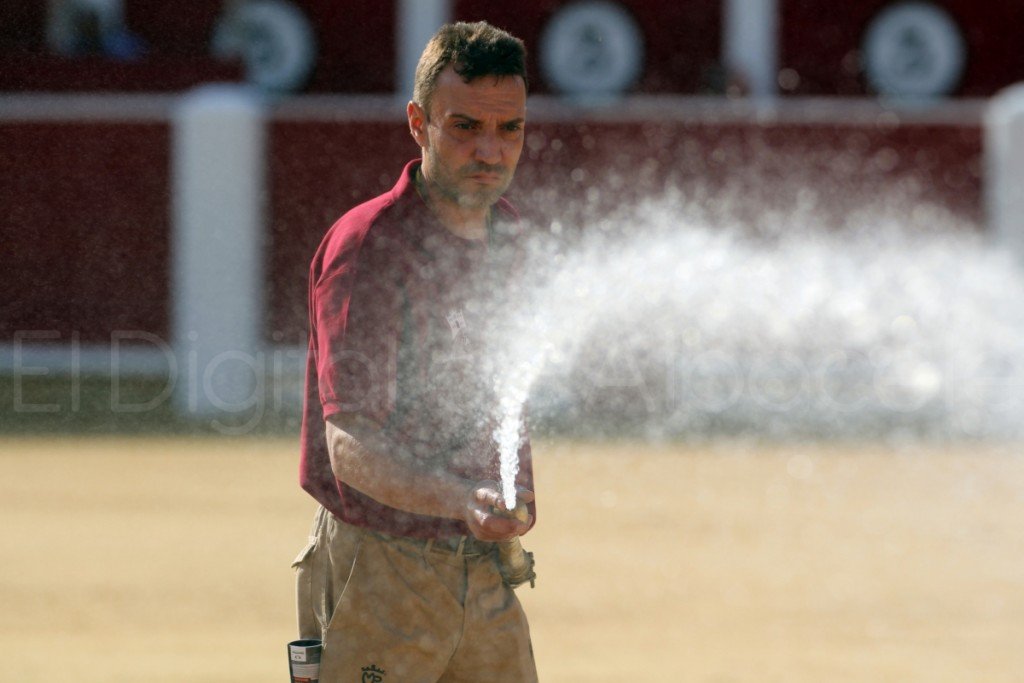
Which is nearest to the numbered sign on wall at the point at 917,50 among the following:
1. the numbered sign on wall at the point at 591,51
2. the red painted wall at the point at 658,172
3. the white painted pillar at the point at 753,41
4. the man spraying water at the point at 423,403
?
the white painted pillar at the point at 753,41

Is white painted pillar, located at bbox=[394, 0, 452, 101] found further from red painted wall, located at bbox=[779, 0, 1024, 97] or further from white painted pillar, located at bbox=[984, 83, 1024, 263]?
white painted pillar, located at bbox=[984, 83, 1024, 263]

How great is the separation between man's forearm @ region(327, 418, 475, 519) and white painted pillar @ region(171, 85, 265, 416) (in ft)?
26.0

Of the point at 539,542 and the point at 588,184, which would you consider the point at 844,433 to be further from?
the point at 539,542

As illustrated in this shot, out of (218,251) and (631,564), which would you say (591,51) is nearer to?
(218,251)

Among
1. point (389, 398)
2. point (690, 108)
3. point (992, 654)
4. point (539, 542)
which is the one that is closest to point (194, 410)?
point (690, 108)

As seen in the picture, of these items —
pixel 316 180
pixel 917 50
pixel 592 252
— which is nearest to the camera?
pixel 592 252

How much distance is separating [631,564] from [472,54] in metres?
3.51

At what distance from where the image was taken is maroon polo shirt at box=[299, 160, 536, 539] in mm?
1755

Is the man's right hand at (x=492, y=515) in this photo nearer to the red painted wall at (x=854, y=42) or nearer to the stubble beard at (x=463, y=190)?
the stubble beard at (x=463, y=190)

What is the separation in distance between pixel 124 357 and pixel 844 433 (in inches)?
169

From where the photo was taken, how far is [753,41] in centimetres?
1282

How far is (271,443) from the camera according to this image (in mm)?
8281

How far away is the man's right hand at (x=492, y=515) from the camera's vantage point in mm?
1605

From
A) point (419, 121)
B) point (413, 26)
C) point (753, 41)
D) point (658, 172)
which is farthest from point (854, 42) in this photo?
point (419, 121)
